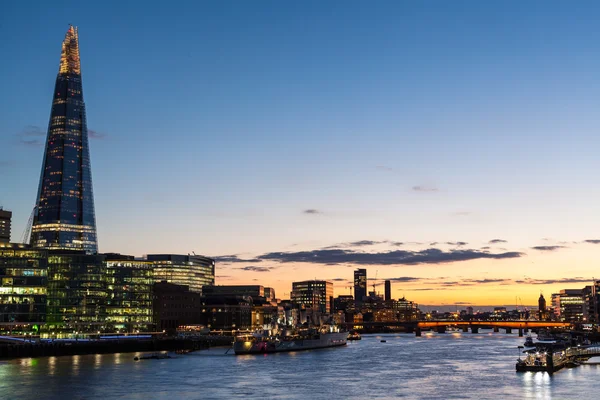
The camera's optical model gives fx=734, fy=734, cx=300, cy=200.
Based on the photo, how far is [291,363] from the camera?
148500mm

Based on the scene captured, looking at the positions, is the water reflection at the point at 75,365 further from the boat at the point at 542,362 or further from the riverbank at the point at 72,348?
the boat at the point at 542,362

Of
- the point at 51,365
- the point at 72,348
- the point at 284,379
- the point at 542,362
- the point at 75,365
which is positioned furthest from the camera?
the point at 72,348

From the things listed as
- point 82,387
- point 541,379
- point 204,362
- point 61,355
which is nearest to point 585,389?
point 541,379

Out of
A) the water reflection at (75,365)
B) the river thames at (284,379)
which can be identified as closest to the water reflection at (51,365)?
the river thames at (284,379)

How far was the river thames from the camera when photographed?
303ft

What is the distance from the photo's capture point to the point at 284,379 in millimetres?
112500

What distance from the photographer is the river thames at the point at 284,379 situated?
9225 centimetres

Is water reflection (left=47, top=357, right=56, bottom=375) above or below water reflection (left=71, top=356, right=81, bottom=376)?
above

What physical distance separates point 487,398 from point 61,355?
113 meters

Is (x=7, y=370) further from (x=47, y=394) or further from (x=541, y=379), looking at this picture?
(x=541, y=379)

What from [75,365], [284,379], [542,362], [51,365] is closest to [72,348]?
[51,365]

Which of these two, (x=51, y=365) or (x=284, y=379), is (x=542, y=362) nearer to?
(x=284, y=379)

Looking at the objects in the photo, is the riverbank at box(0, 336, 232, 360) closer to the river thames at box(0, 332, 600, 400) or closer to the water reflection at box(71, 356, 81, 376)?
the river thames at box(0, 332, 600, 400)

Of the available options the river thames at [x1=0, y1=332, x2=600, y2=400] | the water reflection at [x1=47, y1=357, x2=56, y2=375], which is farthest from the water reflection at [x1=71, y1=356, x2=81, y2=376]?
the water reflection at [x1=47, y1=357, x2=56, y2=375]
